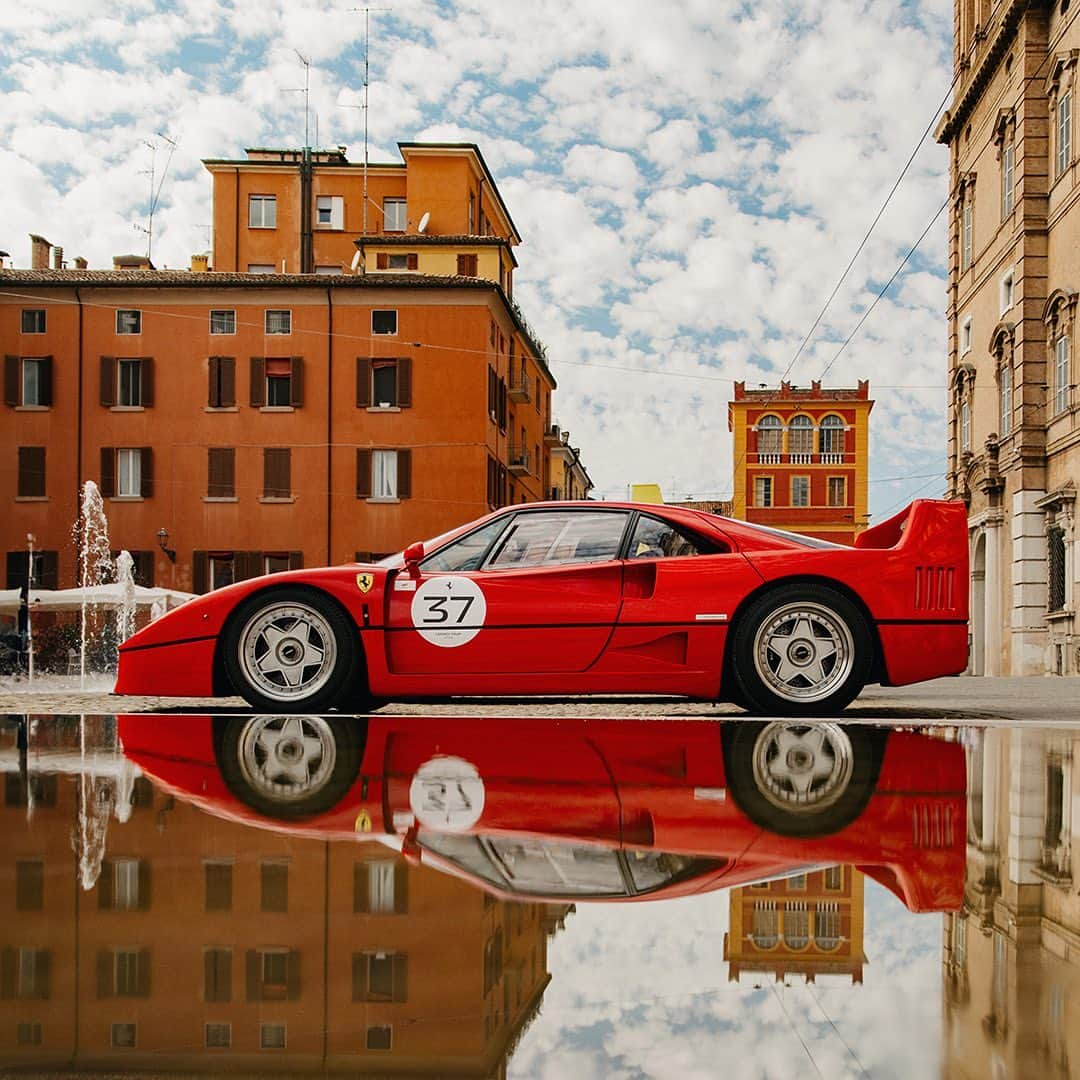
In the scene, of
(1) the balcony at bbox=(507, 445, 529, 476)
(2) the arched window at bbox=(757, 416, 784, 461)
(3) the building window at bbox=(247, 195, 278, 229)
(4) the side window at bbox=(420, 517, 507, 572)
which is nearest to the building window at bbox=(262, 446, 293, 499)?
(1) the balcony at bbox=(507, 445, 529, 476)

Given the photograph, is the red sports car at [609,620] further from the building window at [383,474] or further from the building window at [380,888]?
the building window at [383,474]

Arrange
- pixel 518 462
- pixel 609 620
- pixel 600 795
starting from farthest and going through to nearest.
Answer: pixel 518 462 < pixel 609 620 < pixel 600 795

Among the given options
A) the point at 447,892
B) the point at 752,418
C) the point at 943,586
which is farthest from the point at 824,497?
the point at 447,892

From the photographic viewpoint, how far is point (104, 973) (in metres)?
2.21

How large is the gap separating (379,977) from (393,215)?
52.1m

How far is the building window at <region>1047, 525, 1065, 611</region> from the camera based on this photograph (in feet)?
90.8

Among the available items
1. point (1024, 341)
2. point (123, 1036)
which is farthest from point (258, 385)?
point (123, 1036)

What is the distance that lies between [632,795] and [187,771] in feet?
5.39

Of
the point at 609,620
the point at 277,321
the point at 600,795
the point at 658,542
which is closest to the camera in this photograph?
the point at 600,795

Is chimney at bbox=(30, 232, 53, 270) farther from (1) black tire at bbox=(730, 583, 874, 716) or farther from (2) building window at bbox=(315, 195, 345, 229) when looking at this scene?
(1) black tire at bbox=(730, 583, 874, 716)

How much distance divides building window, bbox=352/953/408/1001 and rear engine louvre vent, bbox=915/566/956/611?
17.9 feet

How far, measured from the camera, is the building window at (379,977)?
6.82ft

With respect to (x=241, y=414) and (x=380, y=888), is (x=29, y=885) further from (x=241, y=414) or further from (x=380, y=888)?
(x=241, y=414)

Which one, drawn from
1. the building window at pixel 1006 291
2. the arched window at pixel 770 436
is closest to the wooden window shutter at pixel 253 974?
the building window at pixel 1006 291
